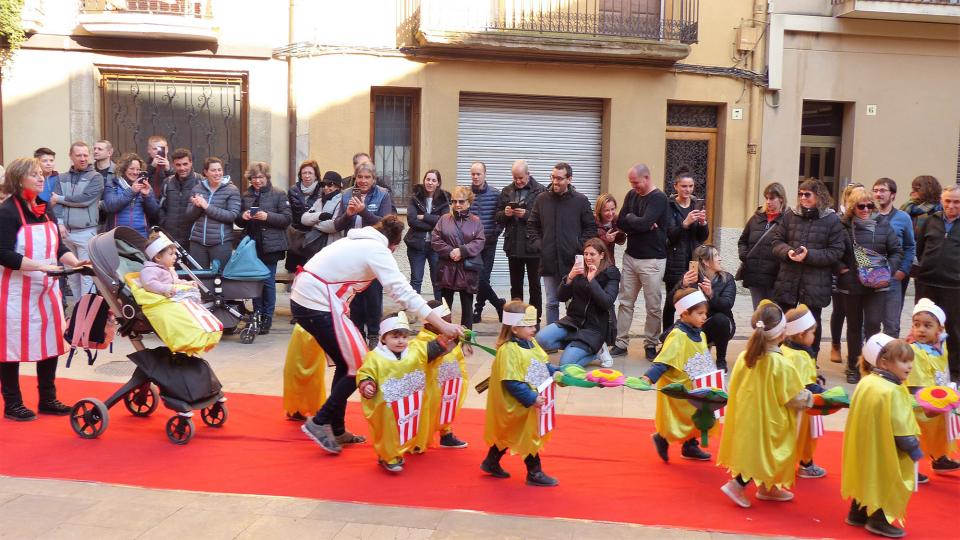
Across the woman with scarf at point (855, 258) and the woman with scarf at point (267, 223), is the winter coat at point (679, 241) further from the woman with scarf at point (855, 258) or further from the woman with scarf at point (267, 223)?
the woman with scarf at point (267, 223)

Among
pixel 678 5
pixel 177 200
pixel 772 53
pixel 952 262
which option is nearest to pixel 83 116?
pixel 177 200

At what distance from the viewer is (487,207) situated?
11.7 meters

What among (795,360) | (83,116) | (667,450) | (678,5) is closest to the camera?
(795,360)

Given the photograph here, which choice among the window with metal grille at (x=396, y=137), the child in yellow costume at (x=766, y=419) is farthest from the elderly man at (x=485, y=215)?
the child in yellow costume at (x=766, y=419)

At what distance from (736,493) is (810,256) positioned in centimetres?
383

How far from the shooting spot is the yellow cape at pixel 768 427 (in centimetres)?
579

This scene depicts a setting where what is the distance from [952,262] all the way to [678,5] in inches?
298

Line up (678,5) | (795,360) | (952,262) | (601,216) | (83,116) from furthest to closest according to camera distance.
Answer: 1. (678,5)
2. (83,116)
3. (601,216)
4. (952,262)
5. (795,360)

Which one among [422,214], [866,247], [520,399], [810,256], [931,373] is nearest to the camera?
[520,399]

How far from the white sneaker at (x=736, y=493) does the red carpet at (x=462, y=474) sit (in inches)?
1.9

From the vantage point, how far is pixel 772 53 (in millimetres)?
15656

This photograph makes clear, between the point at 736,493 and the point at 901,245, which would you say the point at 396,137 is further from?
the point at 736,493

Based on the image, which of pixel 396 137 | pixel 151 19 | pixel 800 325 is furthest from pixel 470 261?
pixel 151 19

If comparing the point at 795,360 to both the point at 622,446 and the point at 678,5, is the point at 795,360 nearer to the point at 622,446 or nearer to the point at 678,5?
the point at 622,446
